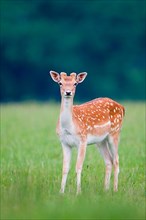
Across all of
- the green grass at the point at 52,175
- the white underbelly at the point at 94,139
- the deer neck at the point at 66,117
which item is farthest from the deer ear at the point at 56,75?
the green grass at the point at 52,175

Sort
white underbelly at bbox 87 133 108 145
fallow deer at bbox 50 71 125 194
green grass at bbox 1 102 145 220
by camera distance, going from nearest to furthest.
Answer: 1. green grass at bbox 1 102 145 220
2. fallow deer at bbox 50 71 125 194
3. white underbelly at bbox 87 133 108 145

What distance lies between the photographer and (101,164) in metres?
12.8

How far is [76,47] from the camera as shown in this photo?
134 ft

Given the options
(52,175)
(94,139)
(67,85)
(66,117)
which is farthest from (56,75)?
(52,175)

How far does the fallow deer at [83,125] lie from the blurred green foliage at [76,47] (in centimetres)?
2864

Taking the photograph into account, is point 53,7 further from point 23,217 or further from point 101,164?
point 23,217

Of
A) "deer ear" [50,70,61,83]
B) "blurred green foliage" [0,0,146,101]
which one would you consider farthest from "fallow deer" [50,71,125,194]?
"blurred green foliage" [0,0,146,101]

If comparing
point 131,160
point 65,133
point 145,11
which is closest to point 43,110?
point 131,160

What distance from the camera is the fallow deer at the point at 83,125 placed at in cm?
984

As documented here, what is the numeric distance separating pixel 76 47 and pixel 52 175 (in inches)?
1166

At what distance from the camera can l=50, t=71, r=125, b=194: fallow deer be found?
984 cm

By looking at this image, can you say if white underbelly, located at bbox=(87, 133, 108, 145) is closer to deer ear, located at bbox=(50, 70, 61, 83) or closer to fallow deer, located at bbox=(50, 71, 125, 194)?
fallow deer, located at bbox=(50, 71, 125, 194)

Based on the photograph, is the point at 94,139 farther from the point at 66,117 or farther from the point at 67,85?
the point at 67,85

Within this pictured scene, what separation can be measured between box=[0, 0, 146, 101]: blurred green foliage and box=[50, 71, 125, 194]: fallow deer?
94.0ft
